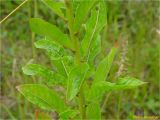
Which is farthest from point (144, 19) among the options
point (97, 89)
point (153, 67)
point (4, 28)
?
point (97, 89)

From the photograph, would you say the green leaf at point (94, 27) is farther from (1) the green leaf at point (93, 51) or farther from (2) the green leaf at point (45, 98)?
(2) the green leaf at point (45, 98)

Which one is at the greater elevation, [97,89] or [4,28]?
[4,28]

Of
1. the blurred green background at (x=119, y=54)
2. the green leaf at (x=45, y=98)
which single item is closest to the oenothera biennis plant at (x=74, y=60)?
the green leaf at (x=45, y=98)

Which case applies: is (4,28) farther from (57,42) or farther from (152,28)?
(57,42)

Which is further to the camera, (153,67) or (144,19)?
(144,19)

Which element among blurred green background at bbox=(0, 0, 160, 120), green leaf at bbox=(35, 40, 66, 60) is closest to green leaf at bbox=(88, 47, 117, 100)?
green leaf at bbox=(35, 40, 66, 60)

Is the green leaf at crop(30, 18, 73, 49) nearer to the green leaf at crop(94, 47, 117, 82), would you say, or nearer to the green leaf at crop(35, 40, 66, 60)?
the green leaf at crop(35, 40, 66, 60)

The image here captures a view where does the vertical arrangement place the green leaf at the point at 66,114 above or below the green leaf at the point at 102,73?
below

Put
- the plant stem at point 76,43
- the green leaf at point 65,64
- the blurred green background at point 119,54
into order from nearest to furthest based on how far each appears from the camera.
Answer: the plant stem at point 76,43 < the green leaf at point 65,64 < the blurred green background at point 119,54
